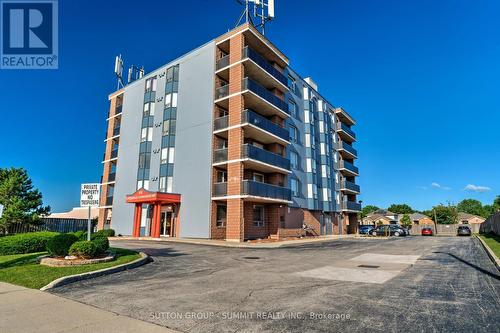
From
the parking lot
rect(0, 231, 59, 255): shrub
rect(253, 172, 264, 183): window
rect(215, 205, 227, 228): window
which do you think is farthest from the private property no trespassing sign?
rect(253, 172, 264, 183): window

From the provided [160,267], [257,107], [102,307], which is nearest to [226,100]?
[257,107]

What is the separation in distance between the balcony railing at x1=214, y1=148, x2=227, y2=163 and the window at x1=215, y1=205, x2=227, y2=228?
4.33 m

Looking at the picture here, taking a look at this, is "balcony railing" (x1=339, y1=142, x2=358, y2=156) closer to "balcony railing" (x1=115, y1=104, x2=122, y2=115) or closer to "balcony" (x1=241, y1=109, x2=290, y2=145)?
"balcony" (x1=241, y1=109, x2=290, y2=145)

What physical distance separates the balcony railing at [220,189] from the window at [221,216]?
56.0 inches

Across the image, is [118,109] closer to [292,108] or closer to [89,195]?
[292,108]

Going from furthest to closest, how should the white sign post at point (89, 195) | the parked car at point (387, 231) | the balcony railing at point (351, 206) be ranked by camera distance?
the balcony railing at point (351, 206)
the parked car at point (387, 231)
the white sign post at point (89, 195)

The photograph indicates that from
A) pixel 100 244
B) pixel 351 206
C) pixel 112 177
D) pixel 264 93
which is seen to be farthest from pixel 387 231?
pixel 100 244

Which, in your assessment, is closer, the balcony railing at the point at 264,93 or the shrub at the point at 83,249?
the shrub at the point at 83,249

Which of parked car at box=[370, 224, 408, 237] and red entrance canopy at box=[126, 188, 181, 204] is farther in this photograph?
parked car at box=[370, 224, 408, 237]

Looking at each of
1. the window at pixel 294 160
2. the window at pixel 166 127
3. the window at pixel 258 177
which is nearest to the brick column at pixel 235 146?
the window at pixel 258 177

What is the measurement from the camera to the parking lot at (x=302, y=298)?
4.84 meters

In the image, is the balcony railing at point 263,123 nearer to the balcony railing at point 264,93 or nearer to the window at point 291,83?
the balcony railing at point 264,93

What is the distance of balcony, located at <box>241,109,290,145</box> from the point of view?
2706 cm

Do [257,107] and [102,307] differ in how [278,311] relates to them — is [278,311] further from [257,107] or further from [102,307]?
[257,107]
